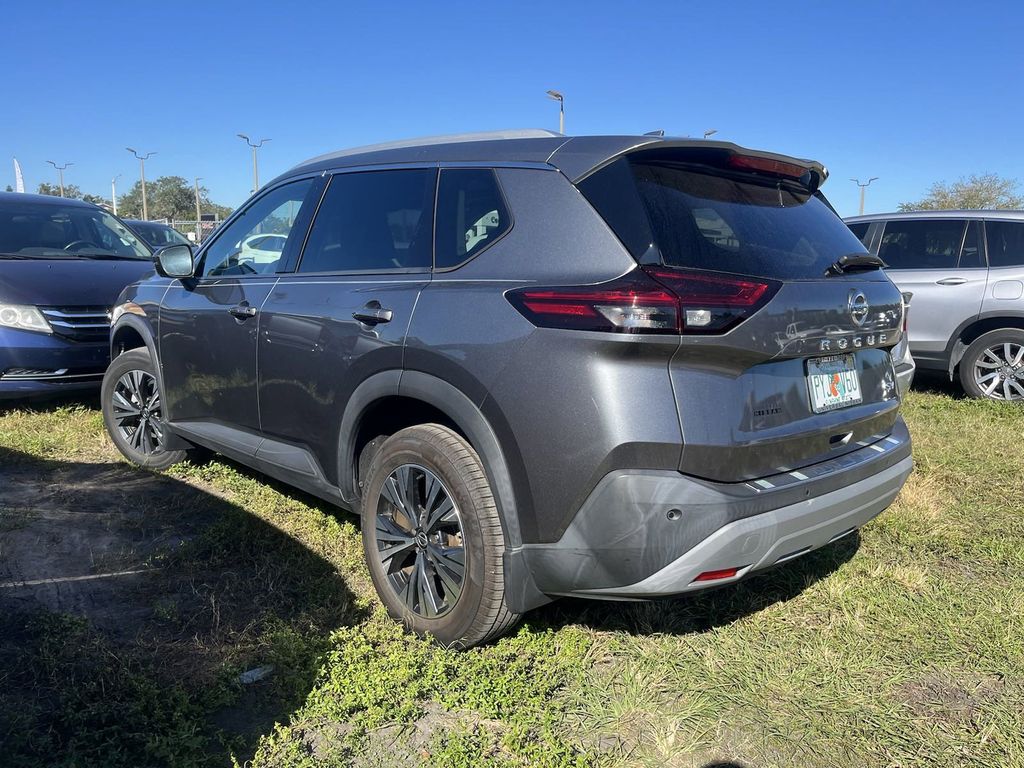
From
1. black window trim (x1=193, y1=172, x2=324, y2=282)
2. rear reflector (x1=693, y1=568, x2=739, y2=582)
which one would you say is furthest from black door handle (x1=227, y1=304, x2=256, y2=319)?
rear reflector (x1=693, y1=568, x2=739, y2=582)

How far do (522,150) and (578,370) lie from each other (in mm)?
978

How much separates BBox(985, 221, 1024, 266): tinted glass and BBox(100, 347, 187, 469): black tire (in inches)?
271

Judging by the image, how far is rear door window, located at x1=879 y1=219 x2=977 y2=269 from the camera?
7.28m

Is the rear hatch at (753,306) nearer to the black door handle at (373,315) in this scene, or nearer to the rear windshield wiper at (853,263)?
the rear windshield wiper at (853,263)

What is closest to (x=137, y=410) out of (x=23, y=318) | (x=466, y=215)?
(x=23, y=318)

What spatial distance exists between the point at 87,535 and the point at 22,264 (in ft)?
11.1

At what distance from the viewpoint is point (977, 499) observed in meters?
4.46

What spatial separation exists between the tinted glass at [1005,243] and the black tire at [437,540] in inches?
251

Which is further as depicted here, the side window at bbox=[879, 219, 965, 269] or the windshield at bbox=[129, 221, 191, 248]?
the windshield at bbox=[129, 221, 191, 248]

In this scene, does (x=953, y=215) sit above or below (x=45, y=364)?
Answer: above

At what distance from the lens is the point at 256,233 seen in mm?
4059

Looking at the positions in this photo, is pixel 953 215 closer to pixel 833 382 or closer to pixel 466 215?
pixel 833 382

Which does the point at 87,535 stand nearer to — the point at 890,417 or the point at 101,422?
the point at 101,422

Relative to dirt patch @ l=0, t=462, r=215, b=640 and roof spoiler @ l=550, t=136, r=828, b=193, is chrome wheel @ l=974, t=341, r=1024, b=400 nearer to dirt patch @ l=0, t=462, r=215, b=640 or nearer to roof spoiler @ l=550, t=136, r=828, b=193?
roof spoiler @ l=550, t=136, r=828, b=193
